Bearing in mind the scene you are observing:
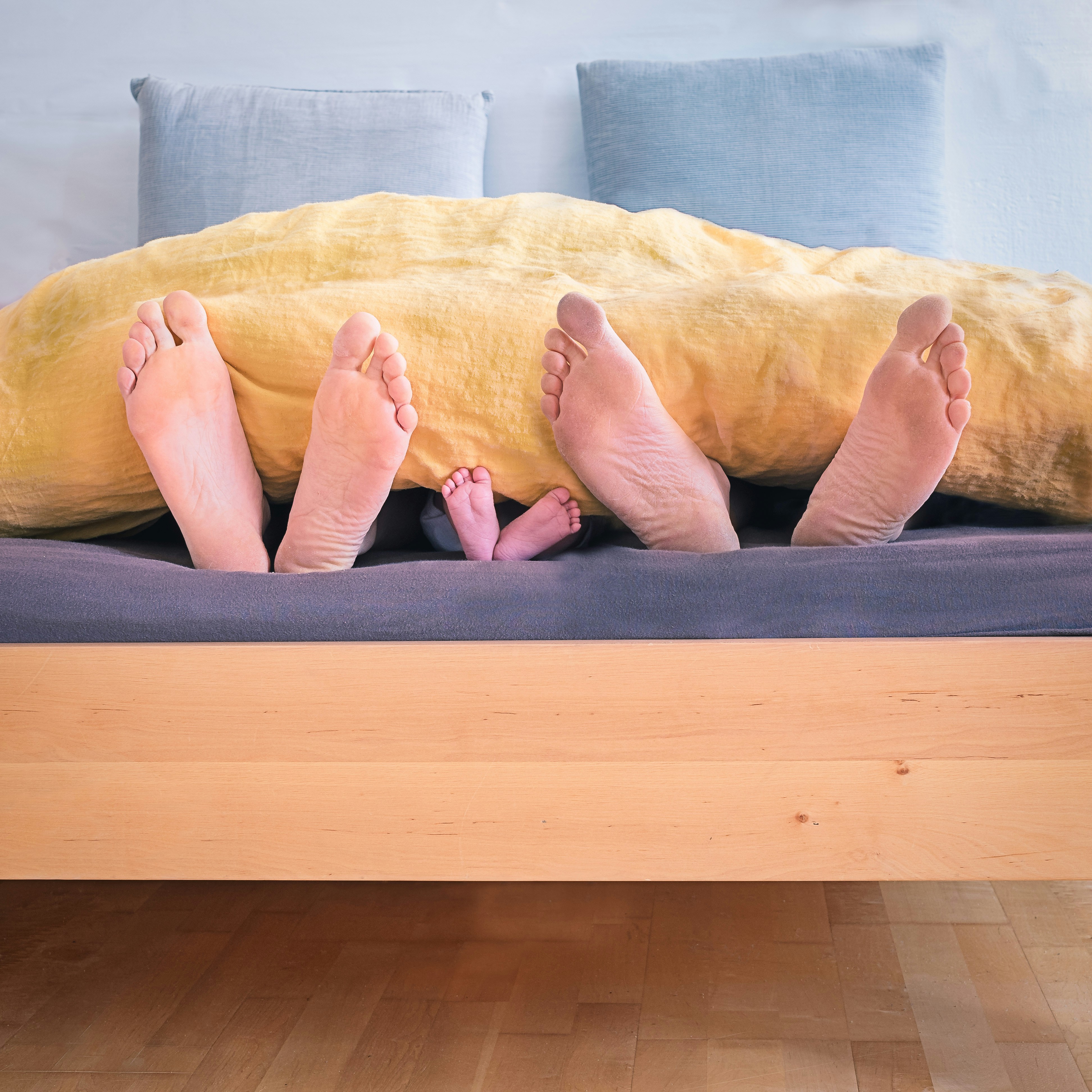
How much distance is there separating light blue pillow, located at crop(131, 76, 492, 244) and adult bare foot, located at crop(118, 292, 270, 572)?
3.63 feet

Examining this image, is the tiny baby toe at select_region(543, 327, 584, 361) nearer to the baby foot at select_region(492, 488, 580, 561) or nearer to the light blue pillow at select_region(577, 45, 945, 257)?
the baby foot at select_region(492, 488, 580, 561)

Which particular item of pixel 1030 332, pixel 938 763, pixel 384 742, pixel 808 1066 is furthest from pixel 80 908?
pixel 1030 332

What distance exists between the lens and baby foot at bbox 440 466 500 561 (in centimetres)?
92

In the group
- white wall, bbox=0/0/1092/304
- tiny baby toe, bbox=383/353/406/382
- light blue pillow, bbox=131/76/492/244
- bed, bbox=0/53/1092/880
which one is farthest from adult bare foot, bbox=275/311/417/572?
white wall, bbox=0/0/1092/304

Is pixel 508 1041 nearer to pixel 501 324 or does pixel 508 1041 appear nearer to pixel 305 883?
pixel 305 883

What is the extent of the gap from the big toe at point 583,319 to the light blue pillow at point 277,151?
1.20 m

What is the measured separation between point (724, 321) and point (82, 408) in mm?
626

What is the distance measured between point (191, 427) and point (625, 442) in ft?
1.31

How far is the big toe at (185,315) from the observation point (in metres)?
0.90

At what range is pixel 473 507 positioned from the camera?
36.5 inches

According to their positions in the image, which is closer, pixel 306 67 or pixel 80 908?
pixel 80 908

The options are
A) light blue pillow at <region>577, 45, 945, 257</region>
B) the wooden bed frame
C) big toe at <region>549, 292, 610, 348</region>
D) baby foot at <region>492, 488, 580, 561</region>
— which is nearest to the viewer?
the wooden bed frame

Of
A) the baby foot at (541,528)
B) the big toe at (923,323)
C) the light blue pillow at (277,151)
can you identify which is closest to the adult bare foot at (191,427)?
the baby foot at (541,528)

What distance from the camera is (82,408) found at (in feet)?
3.13
